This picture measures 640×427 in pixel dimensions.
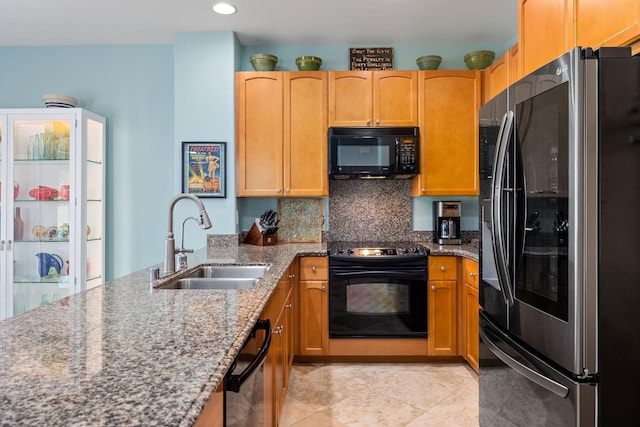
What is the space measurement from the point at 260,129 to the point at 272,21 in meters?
0.80

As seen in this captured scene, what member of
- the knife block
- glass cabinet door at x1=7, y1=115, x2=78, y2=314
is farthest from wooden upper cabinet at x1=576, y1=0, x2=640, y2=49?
glass cabinet door at x1=7, y1=115, x2=78, y2=314

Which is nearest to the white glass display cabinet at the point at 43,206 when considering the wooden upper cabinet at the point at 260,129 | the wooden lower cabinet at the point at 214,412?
the wooden upper cabinet at the point at 260,129

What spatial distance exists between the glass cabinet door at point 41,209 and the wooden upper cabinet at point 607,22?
3.44 meters

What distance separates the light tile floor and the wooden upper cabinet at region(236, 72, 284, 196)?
1.46 meters

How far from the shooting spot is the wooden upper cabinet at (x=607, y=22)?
1418 mm

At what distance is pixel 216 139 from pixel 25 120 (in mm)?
1490

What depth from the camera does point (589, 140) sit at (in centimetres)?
132

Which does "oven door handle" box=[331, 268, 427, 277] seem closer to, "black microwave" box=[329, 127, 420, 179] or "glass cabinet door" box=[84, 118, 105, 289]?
"black microwave" box=[329, 127, 420, 179]

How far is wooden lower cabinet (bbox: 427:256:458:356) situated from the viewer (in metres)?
3.13

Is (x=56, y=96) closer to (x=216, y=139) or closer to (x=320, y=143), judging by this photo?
(x=216, y=139)

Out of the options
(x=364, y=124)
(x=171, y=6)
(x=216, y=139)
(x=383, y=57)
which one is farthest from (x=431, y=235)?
(x=171, y=6)

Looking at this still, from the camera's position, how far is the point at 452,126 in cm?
340

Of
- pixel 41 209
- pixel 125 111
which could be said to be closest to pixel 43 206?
pixel 41 209

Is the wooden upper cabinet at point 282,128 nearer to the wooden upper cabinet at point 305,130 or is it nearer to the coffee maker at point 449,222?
the wooden upper cabinet at point 305,130
